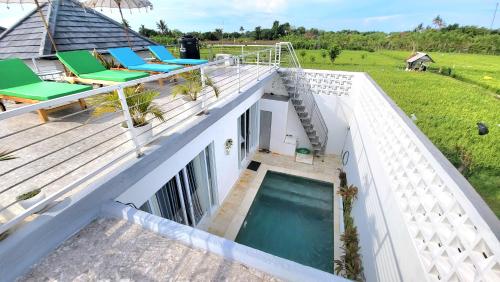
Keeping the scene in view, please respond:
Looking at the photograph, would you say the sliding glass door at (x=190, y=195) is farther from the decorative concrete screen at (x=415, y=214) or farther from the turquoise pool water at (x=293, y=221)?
the decorative concrete screen at (x=415, y=214)

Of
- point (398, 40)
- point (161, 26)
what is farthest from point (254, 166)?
point (161, 26)

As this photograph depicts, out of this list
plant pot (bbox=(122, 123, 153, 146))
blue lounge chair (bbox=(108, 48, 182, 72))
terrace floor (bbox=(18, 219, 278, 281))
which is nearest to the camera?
terrace floor (bbox=(18, 219, 278, 281))

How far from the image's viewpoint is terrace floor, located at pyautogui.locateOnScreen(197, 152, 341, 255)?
18.6 feet

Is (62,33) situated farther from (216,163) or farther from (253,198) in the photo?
(253,198)

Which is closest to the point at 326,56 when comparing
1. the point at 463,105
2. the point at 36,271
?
the point at 463,105

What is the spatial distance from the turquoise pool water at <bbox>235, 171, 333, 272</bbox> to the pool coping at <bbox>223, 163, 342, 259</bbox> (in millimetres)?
105

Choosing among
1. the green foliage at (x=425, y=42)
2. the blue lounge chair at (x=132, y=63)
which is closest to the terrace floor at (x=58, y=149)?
the blue lounge chair at (x=132, y=63)

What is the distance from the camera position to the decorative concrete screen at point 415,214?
1844 millimetres

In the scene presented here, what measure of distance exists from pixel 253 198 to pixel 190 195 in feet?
8.38

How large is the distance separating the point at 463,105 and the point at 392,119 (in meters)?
7.70

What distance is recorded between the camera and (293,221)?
6070 mm

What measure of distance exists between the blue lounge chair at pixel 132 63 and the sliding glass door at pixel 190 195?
274cm

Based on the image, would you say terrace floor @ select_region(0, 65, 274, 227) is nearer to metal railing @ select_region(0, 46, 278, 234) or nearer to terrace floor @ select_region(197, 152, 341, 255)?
metal railing @ select_region(0, 46, 278, 234)

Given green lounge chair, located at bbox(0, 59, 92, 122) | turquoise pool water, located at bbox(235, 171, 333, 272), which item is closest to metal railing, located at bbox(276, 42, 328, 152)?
turquoise pool water, located at bbox(235, 171, 333, 272)
